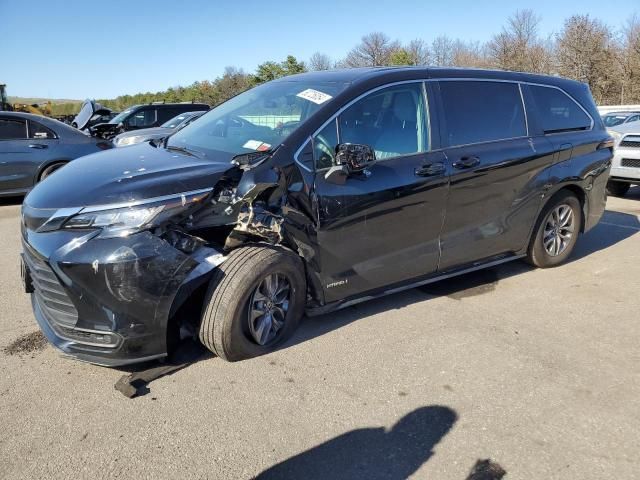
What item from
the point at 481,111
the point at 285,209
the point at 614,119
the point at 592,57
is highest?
the point at 592,57

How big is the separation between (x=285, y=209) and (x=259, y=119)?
3.06 ft

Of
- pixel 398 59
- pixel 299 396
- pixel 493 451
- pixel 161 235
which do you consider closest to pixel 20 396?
pixel 161 235

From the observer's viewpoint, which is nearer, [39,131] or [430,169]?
[430,169]

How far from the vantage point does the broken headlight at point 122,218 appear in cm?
292

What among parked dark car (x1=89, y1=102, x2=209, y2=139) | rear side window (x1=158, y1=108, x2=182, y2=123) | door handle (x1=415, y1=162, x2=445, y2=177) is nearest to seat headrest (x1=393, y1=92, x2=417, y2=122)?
door handle (x1=415, y1=162, x2=445, y2=177)

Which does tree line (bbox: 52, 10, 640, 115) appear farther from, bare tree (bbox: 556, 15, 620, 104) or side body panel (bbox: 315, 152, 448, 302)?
side body panel (bbox: 315, 152, 448, 302)

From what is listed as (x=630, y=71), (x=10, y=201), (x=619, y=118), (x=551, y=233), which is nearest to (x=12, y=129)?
(x=10, y=201)

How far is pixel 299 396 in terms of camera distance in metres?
3.09

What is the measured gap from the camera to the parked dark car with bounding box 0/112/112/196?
8.66 meters

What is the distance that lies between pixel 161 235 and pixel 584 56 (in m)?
33.9

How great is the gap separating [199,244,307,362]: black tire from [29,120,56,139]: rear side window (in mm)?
7218

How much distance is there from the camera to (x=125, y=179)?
10.2ft

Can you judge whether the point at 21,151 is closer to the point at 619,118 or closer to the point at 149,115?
the point at 149,115

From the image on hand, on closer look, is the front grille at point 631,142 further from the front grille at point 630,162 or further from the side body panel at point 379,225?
the side body panel at point 379,225
